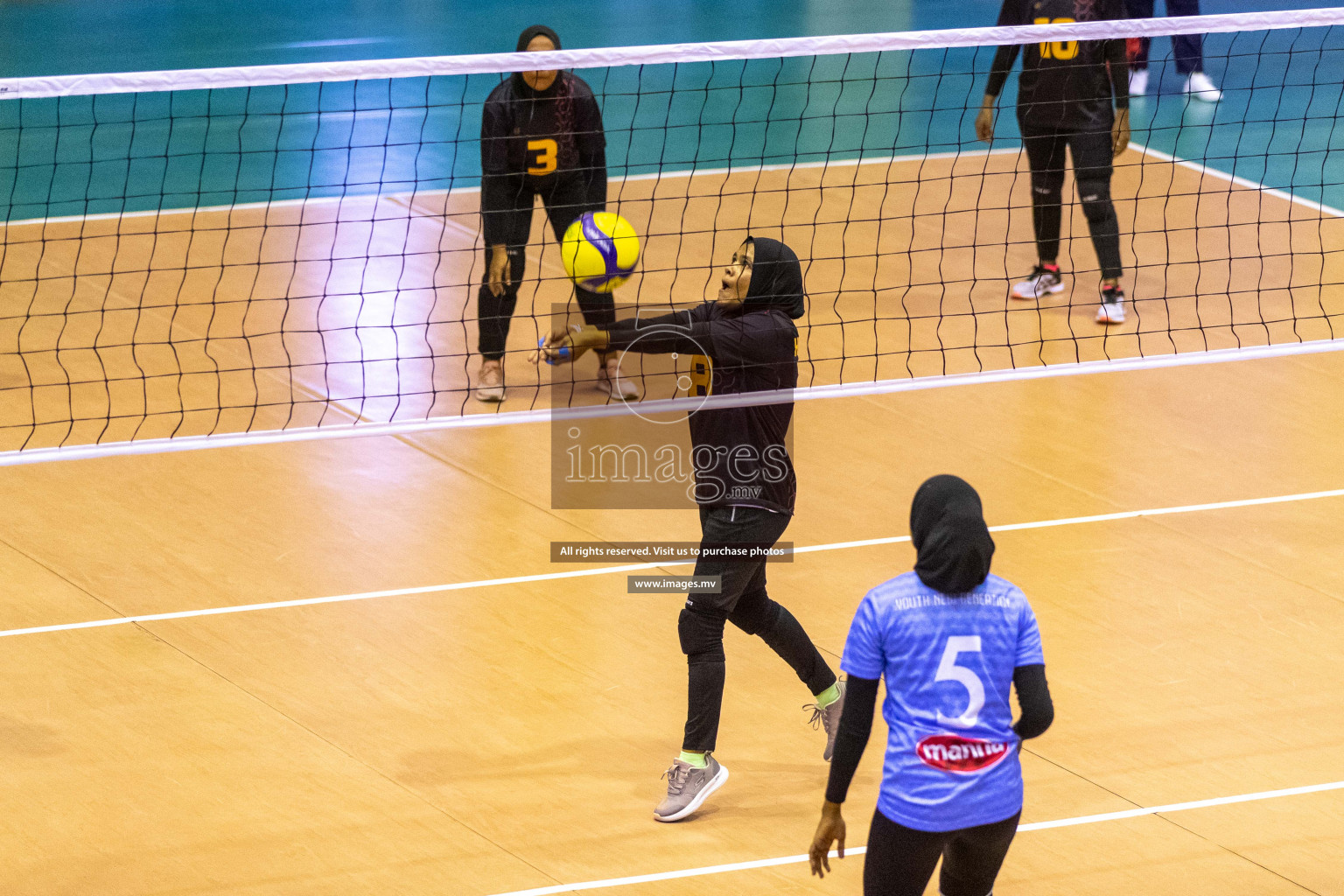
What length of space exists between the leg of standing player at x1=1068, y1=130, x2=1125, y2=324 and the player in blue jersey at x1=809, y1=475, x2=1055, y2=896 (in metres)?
6.29

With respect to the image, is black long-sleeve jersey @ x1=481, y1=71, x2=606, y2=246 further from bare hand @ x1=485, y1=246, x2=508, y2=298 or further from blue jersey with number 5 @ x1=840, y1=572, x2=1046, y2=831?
blue jersey with number 5 @ x1=840, y1=572, x2=1046, y2=831

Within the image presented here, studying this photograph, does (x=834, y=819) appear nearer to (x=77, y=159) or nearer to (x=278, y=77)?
(x=278, y=77)

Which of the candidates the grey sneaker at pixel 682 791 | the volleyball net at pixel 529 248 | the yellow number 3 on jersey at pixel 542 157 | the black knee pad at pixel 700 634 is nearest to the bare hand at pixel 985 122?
the volleyball net at pixel 529 248

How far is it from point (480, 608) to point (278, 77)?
2.28 metres

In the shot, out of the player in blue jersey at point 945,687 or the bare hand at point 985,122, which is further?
the bare hand at point 985,122

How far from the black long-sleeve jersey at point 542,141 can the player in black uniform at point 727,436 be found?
329 cm

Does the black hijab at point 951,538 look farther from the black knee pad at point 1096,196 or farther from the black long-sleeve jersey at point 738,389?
the black knee pad at point 1096,196

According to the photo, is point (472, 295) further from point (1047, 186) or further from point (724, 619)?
point (724, 619)

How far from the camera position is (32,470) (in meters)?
7.77

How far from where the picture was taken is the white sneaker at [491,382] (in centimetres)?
Answer: 862

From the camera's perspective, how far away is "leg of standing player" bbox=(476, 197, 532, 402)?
832 centimetres

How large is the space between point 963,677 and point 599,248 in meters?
3.65

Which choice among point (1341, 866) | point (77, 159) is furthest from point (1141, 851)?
point (77, 159)

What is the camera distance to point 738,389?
5.05 m
